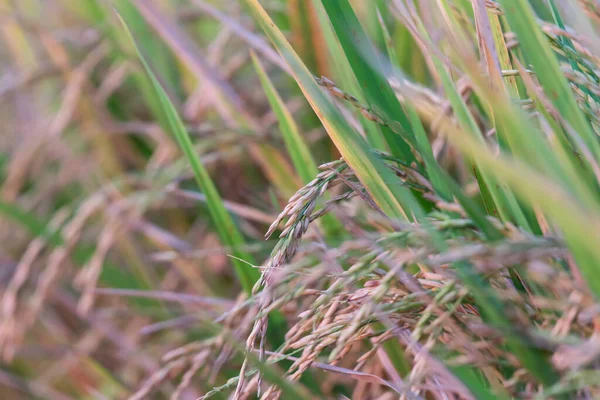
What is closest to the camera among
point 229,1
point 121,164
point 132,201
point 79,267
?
point 132,201

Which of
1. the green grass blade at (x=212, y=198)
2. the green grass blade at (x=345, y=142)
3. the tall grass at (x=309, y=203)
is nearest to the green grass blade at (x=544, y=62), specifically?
the tall grass at (x=309, y=203)

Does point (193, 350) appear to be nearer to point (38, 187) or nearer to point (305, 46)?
point (305, 46)

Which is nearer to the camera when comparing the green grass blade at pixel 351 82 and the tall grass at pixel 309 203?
the tall grass at pixel 309 203

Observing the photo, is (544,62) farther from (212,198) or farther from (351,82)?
(212,198)

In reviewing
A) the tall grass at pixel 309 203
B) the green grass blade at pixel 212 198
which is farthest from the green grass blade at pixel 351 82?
the green grass blade at pixel 212 198

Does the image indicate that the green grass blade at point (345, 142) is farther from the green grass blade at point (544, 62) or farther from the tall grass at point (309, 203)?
the green grass blade at point (544, 62)

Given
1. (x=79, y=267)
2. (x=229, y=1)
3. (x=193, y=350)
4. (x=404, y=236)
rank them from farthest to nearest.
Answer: (x=229, y=1) < (x=79, y=267) < (x=193, y=350) < (x=404, y=236)


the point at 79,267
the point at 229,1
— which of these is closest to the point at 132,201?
the point at 79,267

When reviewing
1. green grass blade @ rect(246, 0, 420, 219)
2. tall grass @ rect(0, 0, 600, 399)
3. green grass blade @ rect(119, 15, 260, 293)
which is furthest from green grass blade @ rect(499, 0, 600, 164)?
green grass blade @ rect(119, 15, 260, 293)

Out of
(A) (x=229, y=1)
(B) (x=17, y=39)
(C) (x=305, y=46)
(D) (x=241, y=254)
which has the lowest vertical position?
(D) (x=241, y=254)
